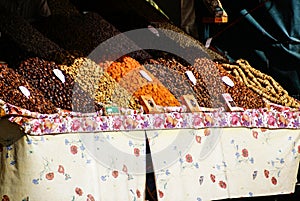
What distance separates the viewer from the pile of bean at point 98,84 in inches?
207

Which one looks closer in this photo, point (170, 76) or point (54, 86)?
point (54, 86)

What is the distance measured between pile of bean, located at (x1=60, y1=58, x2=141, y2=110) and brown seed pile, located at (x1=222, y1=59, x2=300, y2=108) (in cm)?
128

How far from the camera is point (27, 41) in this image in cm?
536

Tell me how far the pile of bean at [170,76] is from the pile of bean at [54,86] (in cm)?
74

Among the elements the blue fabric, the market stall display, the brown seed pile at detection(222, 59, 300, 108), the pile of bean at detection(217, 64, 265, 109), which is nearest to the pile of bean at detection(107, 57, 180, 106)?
the market stall display

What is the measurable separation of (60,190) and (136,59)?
1432 mm

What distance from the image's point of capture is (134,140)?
5121mm

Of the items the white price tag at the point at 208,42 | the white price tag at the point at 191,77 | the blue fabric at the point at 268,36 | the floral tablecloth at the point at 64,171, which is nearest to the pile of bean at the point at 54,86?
the floral tablecloth at the point at 64,171

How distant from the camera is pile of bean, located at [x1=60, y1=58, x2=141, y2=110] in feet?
17.2

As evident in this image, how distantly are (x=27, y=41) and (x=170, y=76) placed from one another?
1047 millimetres

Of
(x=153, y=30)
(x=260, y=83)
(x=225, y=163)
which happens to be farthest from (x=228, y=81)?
(x=225, y=163)

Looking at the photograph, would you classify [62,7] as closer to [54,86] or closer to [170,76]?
[170,76]

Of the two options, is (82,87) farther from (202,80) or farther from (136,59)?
(202,80)

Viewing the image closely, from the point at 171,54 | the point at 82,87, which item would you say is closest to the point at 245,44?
the point at 171,54
